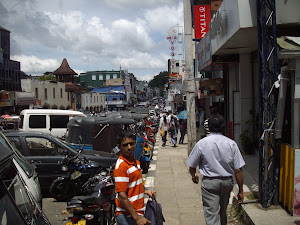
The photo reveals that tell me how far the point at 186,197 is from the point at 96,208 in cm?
314

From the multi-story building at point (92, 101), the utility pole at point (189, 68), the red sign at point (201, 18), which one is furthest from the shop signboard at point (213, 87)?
the multi-story building at point (92, 101)

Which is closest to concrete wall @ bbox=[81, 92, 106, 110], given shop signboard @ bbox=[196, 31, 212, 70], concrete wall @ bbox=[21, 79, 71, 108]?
concrete wall @ bbox=[21, 79, 71, 108]

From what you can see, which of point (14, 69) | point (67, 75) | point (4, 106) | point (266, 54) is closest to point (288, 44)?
point (266, 54)

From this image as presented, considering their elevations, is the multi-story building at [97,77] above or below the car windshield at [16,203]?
above

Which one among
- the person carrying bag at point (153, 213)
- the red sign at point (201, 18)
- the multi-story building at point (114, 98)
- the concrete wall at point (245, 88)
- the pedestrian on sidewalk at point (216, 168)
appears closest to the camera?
the person carrying bag at point (153, 213)

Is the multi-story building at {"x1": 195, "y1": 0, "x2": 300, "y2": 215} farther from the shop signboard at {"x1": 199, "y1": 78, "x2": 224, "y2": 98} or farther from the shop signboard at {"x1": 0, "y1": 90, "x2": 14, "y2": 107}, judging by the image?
the shop signboard at {"x1": 0, "y1": 90, "x2": 14, "y2": 107}

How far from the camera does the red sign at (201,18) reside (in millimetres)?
12219

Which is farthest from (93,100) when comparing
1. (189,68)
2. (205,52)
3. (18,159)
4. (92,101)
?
(18,159)

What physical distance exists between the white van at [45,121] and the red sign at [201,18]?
7048mm

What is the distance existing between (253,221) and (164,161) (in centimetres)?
783

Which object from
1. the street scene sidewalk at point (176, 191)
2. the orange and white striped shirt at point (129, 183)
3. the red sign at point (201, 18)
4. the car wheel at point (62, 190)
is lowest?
the street scene sidewalk at point (176, 191)

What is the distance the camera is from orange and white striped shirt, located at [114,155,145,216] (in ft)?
11.6

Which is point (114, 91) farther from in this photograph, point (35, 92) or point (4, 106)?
point (4, 106)

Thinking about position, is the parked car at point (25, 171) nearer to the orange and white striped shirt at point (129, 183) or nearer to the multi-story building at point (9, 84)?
the orange and white striped shirt at point (129, 183)
